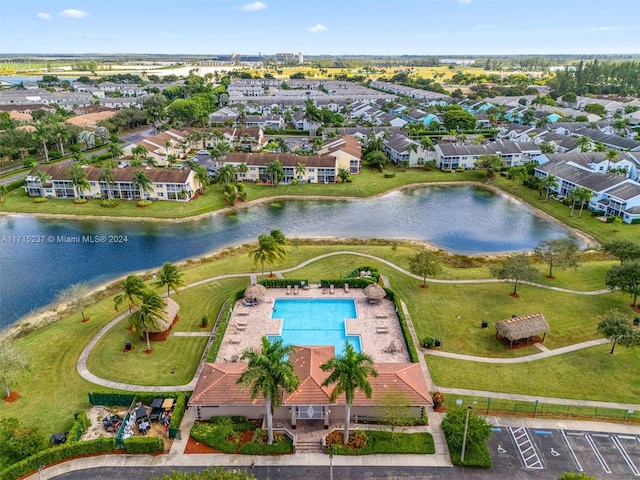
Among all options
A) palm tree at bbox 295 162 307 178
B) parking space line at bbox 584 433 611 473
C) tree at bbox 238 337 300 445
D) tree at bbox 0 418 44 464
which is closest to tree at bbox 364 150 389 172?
palm tree at bbox 295 162 307 178

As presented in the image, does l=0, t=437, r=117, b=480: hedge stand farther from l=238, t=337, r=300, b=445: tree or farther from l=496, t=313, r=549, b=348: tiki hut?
l=496, t=313, r=549, b=348: tiki hut

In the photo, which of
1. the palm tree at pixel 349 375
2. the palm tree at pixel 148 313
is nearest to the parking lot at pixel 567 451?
the palm tree at pixel 349 375

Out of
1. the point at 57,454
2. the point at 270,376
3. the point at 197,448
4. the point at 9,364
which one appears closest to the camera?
the point at 270,376

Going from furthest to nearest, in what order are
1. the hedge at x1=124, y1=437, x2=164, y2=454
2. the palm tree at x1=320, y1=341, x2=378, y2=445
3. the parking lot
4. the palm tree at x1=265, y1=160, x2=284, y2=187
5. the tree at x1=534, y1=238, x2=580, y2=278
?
1. the palm tree at x1=265, y1=160, x2=284, y2=187
2. the tree at x1=534, y1=238, x2=580, y2=278
3. the hedge at x1=124, y1=437, x2=164, y2=454
4. the parking lot
5. the palm tree at x1=320, y1=341, x2=378, y2=445

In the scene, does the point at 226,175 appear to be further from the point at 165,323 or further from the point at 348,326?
the point at 348,326

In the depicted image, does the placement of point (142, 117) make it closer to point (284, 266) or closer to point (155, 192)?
point (155, 192)

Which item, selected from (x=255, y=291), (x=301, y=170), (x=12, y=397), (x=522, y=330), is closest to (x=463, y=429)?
(x=522, y=330)
